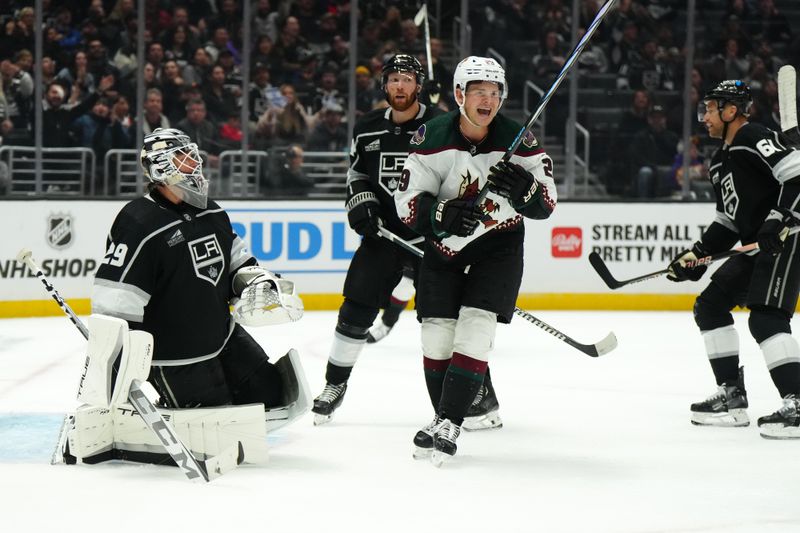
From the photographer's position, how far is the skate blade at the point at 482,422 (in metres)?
3.89

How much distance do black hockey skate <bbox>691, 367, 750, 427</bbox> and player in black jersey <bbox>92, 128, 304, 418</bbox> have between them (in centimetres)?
155

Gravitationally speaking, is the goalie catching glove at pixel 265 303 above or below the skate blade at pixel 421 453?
above

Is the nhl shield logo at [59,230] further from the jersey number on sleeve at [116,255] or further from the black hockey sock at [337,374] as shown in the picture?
the jersey number on sleeve at [116,255]

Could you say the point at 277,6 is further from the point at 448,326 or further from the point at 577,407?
the point at 448,326

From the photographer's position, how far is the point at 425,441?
3.39m

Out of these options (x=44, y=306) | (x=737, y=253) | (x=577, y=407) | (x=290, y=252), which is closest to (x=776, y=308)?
(x=737, y=253)

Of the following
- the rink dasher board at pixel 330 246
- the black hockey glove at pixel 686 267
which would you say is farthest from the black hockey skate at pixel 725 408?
the rink dasher board at pixel 330 246

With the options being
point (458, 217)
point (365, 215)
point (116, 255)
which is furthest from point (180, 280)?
point (365, 215)

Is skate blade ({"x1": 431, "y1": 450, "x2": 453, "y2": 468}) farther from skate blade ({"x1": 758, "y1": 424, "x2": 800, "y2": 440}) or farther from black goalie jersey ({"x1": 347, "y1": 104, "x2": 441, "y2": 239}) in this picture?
skate blade ({"x1": 758, "y1": 424, "x2": 800, "y2": 440})

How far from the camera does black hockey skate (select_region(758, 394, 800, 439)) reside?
376 cm

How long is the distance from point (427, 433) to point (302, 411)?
1.20 feet

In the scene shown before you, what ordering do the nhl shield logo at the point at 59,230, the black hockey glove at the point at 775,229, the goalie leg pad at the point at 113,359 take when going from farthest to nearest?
the nhl shield logo at the point at 59,230 < the black hockey glove at the point at 775,229 < the goalie leg pad at the point at 113,359

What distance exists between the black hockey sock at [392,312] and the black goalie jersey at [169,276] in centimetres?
258

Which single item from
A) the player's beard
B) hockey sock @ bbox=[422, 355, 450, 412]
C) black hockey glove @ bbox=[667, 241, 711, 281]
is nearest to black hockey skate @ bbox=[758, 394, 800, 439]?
black hockey glove @ bbox=[667, 241, 711, 281]
